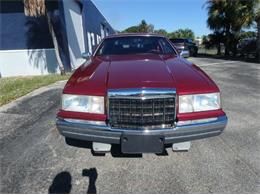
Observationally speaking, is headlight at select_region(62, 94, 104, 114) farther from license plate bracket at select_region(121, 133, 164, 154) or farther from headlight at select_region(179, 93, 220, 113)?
headlight at select_region(179, 93, 220, 113)

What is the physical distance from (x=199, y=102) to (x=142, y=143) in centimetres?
81

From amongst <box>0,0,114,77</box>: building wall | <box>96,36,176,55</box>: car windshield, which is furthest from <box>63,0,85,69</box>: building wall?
<box>96,36,176,55</box>: car windshield

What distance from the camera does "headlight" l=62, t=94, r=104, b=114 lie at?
3.06 metres

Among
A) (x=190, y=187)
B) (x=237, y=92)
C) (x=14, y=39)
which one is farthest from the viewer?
(x=14, y=39)

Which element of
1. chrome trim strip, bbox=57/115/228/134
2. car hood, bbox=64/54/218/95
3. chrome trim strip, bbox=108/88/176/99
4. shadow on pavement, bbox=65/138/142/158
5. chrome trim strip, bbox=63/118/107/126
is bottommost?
shadow on pavement, bbox=65/138/142/158

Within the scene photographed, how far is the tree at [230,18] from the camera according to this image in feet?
71.7

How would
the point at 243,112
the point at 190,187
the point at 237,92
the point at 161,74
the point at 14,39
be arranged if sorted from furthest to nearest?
the point at 14,39, the point at 237,92, the point at 243,112, the point at 161,74, the point at 190,187

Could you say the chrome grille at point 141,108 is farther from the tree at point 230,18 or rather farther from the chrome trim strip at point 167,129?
the tree at point 230,18

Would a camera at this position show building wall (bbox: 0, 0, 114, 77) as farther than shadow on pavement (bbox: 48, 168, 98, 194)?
Yes

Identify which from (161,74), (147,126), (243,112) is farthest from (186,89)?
(243,112)

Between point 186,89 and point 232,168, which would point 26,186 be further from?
point 232,168

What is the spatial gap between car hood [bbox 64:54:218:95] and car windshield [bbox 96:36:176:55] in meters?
0.87

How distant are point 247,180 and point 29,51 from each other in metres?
11.5

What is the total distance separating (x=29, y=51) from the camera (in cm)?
1256
